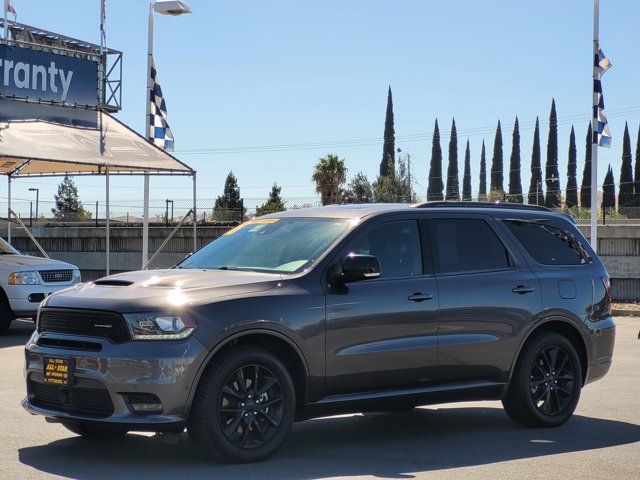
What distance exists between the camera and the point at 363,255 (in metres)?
7.42

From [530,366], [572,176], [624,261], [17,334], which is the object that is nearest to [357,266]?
[530,366]

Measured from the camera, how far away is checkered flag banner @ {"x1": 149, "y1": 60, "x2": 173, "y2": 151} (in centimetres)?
2541

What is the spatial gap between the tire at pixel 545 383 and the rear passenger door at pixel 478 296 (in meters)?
0.21

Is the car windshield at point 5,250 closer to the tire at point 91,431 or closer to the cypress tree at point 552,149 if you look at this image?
the tire at point 91,431

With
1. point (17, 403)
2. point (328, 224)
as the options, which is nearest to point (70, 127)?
point (17, 403)

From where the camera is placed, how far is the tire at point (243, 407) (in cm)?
675

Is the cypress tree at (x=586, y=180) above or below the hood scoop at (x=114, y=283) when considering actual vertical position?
above

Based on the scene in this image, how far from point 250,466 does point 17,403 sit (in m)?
3.61

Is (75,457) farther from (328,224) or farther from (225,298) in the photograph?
(328,224)

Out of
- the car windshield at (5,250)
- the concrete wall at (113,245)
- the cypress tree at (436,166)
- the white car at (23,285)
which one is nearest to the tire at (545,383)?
the white car at (23,285)

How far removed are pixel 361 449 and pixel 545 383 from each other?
1.93 m

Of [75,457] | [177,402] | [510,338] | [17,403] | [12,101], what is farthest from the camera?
[12,101]

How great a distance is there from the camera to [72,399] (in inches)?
273

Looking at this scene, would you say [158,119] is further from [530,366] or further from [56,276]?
[530,366]
